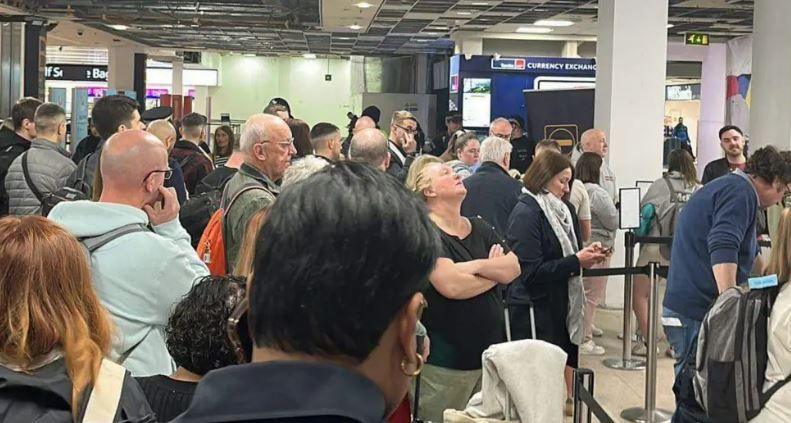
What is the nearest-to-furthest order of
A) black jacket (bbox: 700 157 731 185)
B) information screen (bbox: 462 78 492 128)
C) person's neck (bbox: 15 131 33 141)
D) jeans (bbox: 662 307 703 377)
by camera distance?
jeans (bbox: 662 307 703 377), person's neck (bbox: 15 131 33 141), black jacket (bbox: 700 157 731 185), information screen (bbox: 462 78 492 128)

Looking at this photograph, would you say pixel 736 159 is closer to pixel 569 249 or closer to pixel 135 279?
pixel 569 249

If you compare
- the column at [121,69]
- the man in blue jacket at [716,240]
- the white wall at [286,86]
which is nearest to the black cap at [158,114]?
the man in blue jacket at [716,240]

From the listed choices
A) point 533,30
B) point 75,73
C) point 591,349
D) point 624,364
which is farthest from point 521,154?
point 75,73

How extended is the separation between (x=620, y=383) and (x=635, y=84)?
340cm

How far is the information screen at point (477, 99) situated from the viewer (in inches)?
528

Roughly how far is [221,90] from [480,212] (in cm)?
2958

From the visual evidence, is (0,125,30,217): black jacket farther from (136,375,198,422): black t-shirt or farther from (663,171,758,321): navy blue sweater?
(136,375,198,422): black t-shirt

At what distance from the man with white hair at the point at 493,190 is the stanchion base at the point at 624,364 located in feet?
5.16

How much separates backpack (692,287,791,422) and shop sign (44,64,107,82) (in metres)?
24.2

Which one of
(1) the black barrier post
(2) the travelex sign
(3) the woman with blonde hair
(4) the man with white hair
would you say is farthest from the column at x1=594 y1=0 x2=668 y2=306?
(3) the woman with blonde hair

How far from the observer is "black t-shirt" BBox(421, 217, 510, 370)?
3.54 m

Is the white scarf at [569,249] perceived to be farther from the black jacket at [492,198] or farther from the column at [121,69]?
the column at [121,69]

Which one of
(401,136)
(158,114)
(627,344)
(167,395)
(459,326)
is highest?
(158,114)

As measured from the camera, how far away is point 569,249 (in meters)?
4.59
